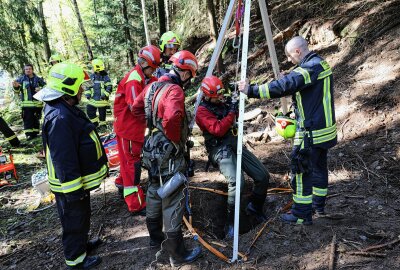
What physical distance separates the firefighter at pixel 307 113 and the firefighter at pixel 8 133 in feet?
27.0

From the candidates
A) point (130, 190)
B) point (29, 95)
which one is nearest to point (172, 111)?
point (130, 190)

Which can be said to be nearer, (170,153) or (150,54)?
(170,153)

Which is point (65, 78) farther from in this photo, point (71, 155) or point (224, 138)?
point (224, 138)

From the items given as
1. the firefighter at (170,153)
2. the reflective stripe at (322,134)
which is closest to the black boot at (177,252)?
the firefighter at (170,153)

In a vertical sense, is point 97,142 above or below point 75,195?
above

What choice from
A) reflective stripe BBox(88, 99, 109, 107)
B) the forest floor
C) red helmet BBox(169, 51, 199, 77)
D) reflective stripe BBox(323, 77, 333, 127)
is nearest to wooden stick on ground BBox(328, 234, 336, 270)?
the forest floor

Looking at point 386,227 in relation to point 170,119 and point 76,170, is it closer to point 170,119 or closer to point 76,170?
point 170,119

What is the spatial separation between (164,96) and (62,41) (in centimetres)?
3269

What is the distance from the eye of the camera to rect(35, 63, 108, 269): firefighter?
3.09m

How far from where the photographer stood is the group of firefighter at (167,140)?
315cm

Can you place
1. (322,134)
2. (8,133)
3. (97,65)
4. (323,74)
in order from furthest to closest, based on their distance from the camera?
(97,65), (8,133), (322,134), (323,74)

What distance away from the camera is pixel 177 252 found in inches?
133

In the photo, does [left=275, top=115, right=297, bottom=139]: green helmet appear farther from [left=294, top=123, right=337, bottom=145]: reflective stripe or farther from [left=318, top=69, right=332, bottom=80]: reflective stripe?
[left=318, top=69, right=332, bottom=80]: reflective stripe

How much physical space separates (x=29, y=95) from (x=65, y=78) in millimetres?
7300
